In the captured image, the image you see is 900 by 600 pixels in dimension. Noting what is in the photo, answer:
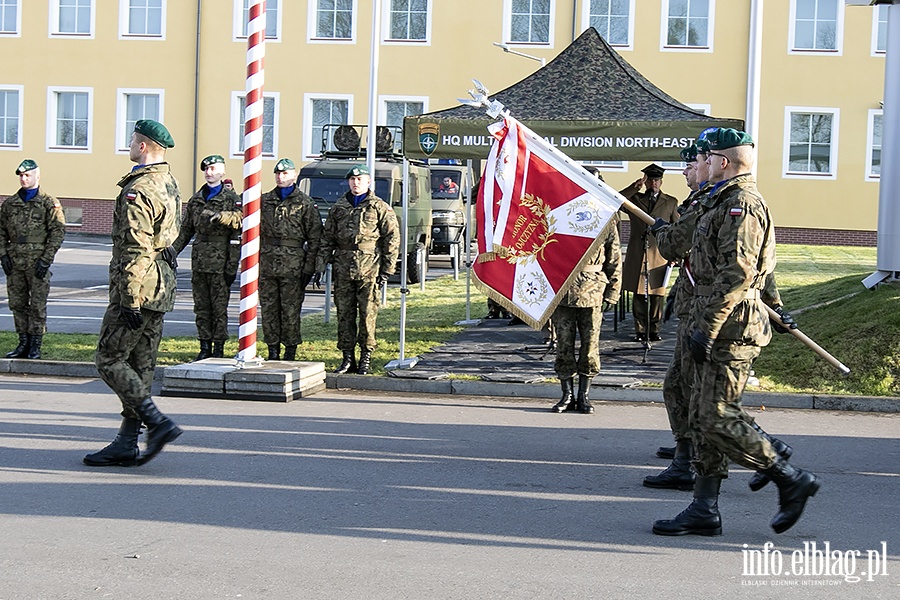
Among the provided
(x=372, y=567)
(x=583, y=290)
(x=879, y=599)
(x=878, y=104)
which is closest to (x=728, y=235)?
(x=879, y=599)

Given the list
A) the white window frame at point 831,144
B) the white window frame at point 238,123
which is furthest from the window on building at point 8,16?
the white window frame at point 831,144

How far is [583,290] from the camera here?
10.2 meters

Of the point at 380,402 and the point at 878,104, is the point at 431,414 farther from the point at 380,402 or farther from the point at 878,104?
the point at 878,104

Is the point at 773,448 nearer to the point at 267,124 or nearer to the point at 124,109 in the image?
the point at 267,124

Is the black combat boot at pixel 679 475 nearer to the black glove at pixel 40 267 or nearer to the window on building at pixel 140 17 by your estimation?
the black glove at pixel 40 267

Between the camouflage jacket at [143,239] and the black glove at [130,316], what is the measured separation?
0.03m

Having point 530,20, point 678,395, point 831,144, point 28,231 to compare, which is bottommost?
point 678,395

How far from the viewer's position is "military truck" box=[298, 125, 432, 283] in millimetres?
20969

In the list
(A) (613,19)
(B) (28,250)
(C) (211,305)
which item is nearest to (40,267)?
(B) (28,250)

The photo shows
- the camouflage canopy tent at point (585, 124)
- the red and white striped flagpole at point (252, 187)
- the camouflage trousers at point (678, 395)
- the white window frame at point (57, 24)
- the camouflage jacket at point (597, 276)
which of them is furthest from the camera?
the white window frame at point (57, 24)

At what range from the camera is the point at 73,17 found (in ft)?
119

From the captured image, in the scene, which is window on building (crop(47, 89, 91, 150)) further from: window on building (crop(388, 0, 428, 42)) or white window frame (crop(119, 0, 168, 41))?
window on building (crop(388, 0, 428, 42))

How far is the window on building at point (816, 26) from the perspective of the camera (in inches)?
1332

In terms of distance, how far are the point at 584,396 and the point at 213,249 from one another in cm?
445
